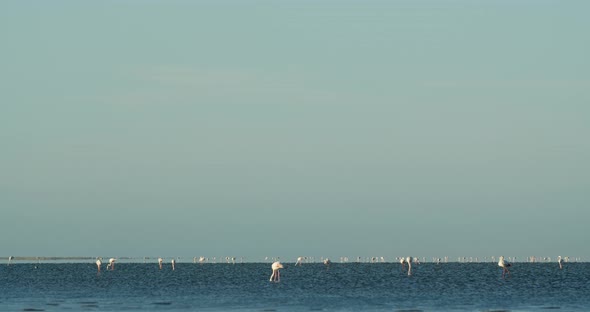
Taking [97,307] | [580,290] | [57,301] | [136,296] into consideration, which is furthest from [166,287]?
[580,290]

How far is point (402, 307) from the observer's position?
78312 mm

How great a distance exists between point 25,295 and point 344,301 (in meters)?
30.9

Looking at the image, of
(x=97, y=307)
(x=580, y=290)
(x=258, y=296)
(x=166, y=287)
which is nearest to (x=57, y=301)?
A: (x=97, y=307)

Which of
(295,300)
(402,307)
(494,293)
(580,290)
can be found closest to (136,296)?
(295,300)

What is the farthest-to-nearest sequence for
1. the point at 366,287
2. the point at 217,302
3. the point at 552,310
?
the point at 366,287
the point at 217,302
the point at 552,310

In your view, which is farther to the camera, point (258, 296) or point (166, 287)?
point (166, 287)

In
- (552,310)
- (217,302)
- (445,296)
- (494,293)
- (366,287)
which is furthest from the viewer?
→ (366,287)

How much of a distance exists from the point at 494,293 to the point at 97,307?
39.4 meters

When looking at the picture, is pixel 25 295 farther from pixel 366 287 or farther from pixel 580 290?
pixel 580 290

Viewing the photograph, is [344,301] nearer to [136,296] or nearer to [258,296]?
[258,296]

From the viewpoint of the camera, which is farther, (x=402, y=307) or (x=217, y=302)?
(x=217, y=302)

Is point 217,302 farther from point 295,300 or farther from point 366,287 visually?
point 366,287

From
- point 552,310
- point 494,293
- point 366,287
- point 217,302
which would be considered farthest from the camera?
point 366,287

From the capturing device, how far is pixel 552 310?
7475 cm
